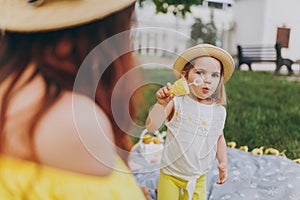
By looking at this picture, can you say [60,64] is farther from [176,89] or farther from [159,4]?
[159,4]

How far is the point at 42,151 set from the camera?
2.96ft

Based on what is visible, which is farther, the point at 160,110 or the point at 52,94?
the point at 160,110

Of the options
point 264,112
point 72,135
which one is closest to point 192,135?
point 72,135

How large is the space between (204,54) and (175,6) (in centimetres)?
30

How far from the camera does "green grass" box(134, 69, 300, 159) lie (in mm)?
2396

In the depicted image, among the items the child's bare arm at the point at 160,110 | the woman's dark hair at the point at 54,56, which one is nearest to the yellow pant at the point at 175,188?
the child's bare arm at the point at 160,110

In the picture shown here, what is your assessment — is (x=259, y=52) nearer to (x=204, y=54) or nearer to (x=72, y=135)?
(x=204, y=54)

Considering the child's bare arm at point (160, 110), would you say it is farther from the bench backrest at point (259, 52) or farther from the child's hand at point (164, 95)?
the bench backrest at point (259, 52)

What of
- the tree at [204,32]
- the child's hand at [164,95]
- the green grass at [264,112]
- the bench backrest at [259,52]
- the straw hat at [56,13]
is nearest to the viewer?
the straw hat at [56,13]

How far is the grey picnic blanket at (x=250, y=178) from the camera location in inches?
63.2

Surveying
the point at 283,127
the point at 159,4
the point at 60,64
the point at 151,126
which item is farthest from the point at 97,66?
the point at 283,127

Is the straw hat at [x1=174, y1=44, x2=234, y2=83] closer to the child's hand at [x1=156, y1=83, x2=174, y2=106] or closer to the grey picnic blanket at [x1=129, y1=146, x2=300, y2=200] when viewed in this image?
the child's hand at [x1=156, y1=83, x2=174, y2=106]

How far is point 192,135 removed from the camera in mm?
1160

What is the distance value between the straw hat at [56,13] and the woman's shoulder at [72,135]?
0.49 ft
